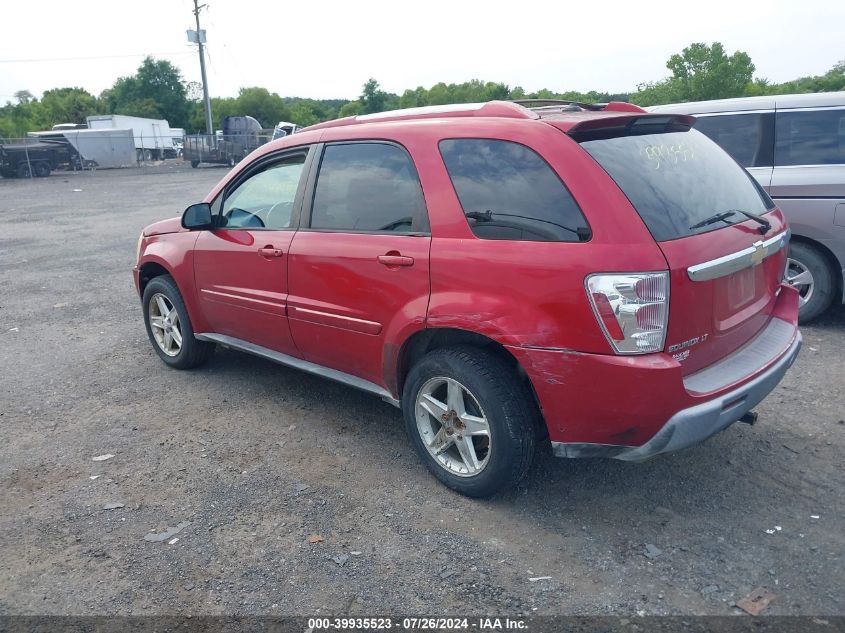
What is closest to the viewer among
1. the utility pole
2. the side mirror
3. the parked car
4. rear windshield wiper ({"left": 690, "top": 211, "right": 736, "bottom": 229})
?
rear windshield wiper ({"left": 690, "top": 211, "right": 736, "bottom": 229})

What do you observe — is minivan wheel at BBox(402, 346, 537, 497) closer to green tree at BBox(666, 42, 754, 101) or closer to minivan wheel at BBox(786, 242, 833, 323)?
minivan wheel at BBox(786, 242, 833, 323)

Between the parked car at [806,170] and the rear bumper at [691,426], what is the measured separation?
10.0ft

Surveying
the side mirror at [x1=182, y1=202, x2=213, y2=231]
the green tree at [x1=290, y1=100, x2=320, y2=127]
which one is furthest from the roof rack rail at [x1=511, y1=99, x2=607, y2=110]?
the green tree at [x1=290, y1=100, x2=320, y2=127]

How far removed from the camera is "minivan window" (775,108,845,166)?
5789 millimetres

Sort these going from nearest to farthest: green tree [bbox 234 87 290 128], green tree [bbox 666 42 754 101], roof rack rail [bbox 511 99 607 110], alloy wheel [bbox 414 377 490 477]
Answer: alloy wheel [bbox 414 377 490 477]
roof rack rail [bbox 511 99 607 110]
green tree [bbox 666 42 754 101]
green tree [bbox 234 87 290 128]

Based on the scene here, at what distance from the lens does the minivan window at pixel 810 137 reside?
19.0 ft

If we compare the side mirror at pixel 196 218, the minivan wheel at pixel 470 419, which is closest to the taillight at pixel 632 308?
the minivan wheel at pixel 470 419

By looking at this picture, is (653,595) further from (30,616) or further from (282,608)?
(30,616)

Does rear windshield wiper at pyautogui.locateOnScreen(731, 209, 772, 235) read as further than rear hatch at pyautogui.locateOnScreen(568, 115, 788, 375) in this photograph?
Yes

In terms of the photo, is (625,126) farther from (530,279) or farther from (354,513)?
(354,513)

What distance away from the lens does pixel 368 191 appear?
3877 mm

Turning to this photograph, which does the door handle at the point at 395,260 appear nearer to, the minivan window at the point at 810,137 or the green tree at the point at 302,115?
the minivan window at the point at 810,137

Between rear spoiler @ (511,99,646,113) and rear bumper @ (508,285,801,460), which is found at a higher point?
rear spoiler @ (511,99,646,113)

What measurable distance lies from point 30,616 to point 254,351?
2.23 meters
